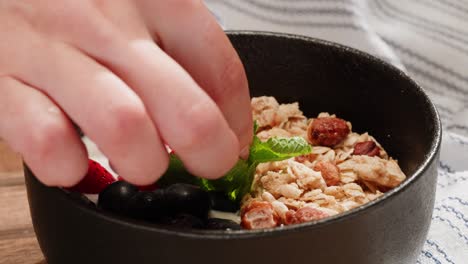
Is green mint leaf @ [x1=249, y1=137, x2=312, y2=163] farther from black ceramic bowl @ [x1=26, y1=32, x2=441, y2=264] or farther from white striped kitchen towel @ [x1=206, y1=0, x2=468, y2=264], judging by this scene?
white striped kitchen towel @ [x1=206, y1=0, x2=468, y2=264]

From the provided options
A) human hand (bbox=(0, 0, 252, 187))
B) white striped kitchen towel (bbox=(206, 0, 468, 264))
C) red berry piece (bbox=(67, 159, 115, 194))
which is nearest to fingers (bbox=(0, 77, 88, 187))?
human hand (bbox=(0, 0, 252, 187))

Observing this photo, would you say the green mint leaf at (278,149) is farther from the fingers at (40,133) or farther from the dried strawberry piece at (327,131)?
the fingers at (40,133)

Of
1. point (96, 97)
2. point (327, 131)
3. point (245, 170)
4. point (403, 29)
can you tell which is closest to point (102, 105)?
point (96, 97)

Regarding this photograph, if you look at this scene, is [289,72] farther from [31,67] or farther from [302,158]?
[31,67]

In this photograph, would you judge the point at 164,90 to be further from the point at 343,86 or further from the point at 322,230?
the point at 343,86

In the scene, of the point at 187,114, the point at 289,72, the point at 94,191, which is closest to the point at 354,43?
the point at 289,72

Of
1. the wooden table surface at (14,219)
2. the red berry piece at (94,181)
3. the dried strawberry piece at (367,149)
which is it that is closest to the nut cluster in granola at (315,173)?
the dried strawberry piece at (367,149)
